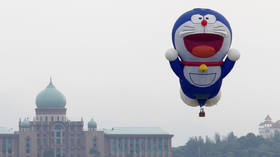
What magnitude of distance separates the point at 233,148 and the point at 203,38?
4874 inches

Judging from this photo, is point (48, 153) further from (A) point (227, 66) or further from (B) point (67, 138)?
(A) point (227, 66)

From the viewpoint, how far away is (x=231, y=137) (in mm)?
187250

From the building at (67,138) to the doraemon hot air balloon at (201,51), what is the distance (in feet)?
399

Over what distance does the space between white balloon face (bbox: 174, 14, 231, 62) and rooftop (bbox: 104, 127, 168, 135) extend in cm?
12498

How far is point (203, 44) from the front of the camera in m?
46.7

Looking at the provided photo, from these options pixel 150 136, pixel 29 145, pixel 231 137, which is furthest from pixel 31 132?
pixel 231 137

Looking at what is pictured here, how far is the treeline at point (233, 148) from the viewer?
6535 inches

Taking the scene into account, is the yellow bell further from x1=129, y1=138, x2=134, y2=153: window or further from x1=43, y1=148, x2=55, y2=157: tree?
x1=129, y1=138, x2=134, y2=153: window

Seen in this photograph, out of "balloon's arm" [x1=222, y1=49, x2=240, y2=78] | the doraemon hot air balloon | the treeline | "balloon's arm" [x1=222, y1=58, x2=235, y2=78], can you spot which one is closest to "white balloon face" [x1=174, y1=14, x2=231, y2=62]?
the doraemon hot air balloon

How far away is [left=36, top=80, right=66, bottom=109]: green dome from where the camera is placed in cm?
16912

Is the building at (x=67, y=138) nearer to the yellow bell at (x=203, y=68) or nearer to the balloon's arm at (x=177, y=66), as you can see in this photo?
the balloon's arm at (x=177, y=66)

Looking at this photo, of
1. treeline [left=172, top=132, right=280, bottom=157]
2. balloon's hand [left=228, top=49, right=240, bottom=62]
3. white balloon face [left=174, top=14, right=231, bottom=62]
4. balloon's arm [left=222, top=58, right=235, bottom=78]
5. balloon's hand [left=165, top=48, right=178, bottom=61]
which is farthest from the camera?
treeline [left=172, top=132, right=280, bottom=157]

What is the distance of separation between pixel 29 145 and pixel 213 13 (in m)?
124

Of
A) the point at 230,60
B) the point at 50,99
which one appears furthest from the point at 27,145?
the point at 230,60
